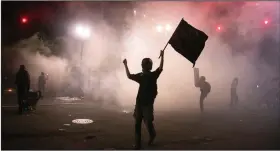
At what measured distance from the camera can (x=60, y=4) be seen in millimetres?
27359

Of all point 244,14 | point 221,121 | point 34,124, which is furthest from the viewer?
point 244,14

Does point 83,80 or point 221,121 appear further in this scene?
point 83,80

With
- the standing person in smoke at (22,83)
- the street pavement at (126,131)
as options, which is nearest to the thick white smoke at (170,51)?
the standing person in smoke at (22,83)

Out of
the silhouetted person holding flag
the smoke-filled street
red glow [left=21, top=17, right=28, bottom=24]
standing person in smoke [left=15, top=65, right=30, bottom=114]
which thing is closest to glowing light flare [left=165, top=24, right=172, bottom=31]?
the smoke-filled street

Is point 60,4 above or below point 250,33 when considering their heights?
above

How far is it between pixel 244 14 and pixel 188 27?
17.7 metres

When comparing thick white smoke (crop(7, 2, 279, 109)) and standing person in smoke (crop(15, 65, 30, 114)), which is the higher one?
thick white smoke (crop(7, 2, 279, 109))

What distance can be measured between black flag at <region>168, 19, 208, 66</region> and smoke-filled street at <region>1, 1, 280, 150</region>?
0.8 inches

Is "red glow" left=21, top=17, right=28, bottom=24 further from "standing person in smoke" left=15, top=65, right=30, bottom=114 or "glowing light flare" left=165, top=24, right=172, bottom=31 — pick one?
"standing person in smoke" left=15, top=65, right=30, bottom=114

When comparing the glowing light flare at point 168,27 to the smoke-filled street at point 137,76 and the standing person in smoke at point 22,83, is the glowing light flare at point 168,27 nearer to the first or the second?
the smoke-filled street at point 137,76

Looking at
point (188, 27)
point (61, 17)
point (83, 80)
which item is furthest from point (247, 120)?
point (61, 17)

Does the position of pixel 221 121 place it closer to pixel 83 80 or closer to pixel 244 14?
pixel 83 80

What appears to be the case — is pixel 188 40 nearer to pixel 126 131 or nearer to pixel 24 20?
pixel 126 131

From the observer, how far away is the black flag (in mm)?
6254
